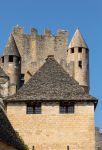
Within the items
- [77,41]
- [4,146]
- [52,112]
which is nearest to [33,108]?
[52,112]

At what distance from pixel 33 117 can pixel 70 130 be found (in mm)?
2256

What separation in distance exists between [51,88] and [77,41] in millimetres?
38295

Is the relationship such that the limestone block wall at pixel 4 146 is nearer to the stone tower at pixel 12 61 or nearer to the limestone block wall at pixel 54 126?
the limestone block wall at pixel 54 126

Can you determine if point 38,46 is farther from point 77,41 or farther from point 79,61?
point 79,61

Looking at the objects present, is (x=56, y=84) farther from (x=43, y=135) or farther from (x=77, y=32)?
(x=77, y=32)

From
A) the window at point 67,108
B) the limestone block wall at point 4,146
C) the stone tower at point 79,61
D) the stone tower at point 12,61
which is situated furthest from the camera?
the stone tower at point 79,61

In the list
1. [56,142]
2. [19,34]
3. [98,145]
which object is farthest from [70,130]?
[19,34]

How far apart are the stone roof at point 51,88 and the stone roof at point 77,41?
115 ft

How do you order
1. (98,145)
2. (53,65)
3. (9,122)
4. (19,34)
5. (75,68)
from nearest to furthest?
(9,122), (53,65), (98,145), (75,68), (19,34)

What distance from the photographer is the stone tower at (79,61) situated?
74000mm

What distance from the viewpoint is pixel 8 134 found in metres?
33.3

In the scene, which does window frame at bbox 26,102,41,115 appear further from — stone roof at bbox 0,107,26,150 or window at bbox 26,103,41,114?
stone roof at bbox 0,107,26,150

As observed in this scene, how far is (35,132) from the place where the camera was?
37.2 metres

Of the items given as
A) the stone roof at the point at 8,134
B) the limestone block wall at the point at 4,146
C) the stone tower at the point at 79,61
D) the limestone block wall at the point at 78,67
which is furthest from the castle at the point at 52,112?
the stone tower at the point at 79,61
